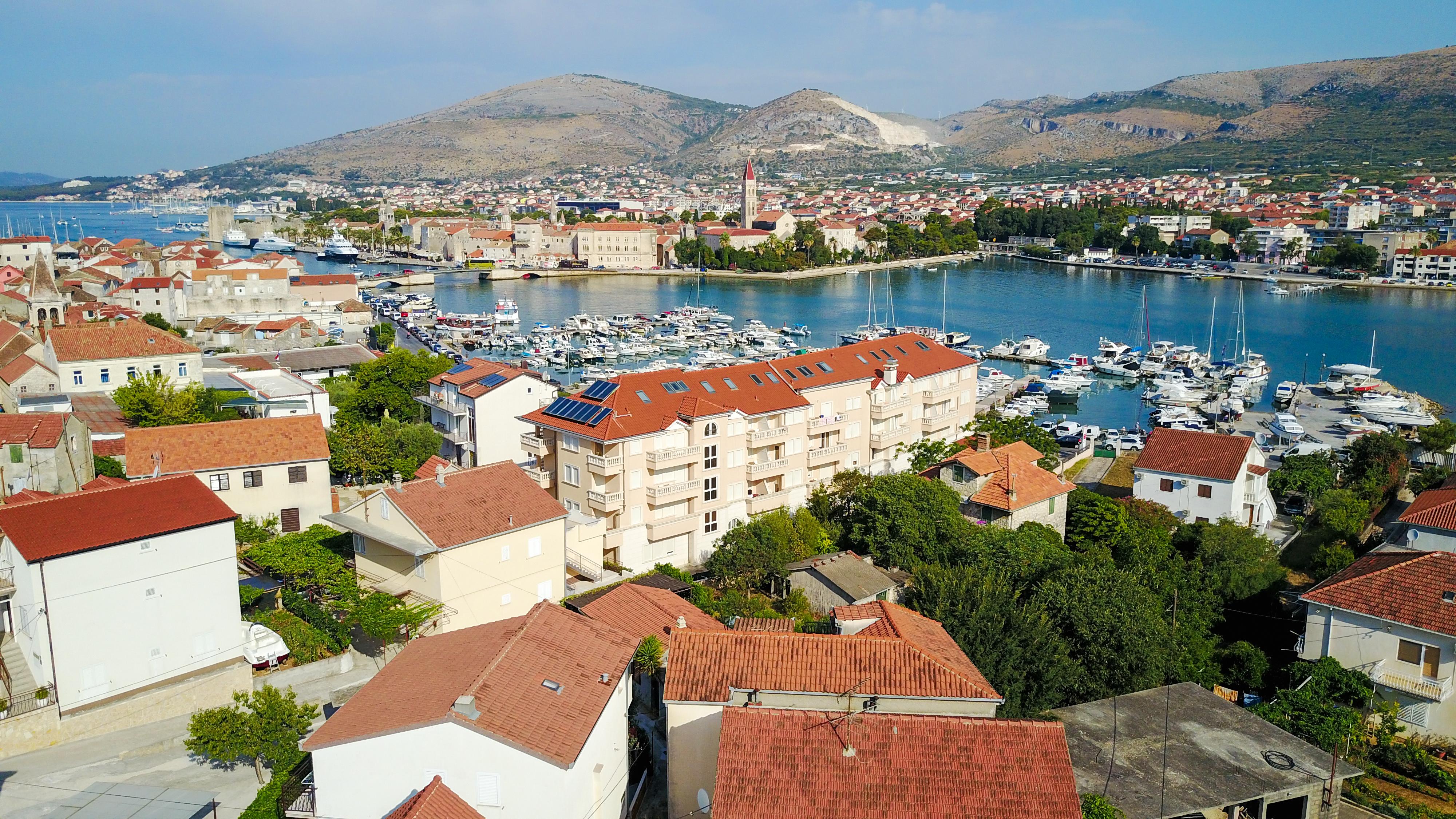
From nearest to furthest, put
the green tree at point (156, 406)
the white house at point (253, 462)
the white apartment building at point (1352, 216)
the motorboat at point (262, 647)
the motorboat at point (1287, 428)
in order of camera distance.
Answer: the motorboat at point (262, 647), the white house at point (253, 462), the green tree at point (156, 406), the motorboat at point (1287, 428), the white apartment building at point (1352, 216)

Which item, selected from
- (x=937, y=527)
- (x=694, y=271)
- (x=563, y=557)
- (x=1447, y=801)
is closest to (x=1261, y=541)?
(x=937, y=527)

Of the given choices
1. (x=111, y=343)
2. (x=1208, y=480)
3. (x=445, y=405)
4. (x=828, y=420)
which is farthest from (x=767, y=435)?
(x=111, y=343)

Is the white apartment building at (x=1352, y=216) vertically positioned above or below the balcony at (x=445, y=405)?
above

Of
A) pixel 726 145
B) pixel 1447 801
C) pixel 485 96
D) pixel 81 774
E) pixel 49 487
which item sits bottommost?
pixel 1447 801

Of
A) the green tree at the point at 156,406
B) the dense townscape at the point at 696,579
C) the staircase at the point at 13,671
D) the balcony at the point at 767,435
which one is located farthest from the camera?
the green tree at the point at 156,406

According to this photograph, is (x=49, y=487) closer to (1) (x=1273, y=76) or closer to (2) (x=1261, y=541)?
(2) (x=1261, y=541)

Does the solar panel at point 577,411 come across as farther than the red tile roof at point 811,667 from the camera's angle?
Yes

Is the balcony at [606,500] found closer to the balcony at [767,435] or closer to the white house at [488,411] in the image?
the balcony at [767,435]

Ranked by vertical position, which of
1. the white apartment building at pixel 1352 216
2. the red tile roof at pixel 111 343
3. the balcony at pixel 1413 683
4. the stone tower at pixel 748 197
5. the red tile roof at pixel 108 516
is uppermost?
the stone tower at pixel 748 197

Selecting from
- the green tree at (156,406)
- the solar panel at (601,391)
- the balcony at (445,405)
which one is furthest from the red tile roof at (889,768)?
the green tree at (156,406)
